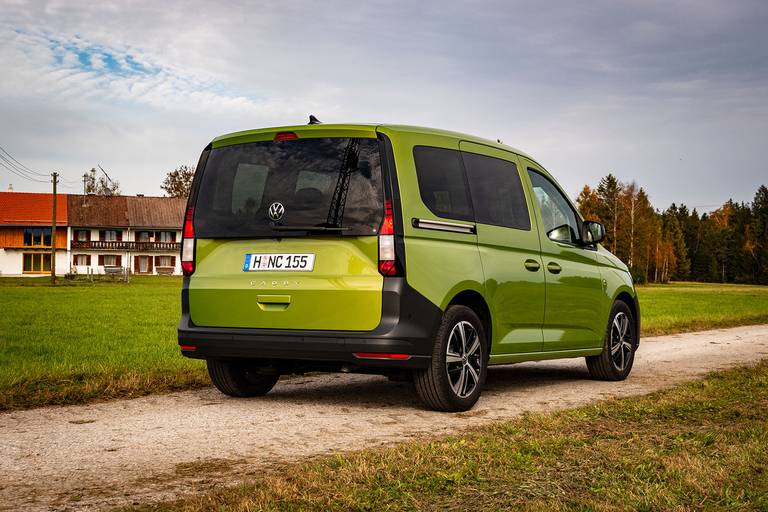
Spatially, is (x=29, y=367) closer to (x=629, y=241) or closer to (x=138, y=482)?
(x=138, y=482)

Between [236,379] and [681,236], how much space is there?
A: 14352 centimetres

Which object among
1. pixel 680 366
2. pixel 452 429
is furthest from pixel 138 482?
pixel 680 366

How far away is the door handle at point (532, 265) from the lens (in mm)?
8023

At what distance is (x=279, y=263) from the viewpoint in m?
6.88

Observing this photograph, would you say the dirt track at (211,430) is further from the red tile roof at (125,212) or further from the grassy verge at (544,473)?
the red tile roof at (125,212)

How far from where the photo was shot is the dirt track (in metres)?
4.54

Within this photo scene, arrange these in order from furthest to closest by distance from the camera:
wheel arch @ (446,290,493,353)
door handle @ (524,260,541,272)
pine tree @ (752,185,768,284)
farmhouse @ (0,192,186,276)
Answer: pine tree @ (752,185,768,284) → farmhouse @ (0,192,186,276) → door handle @ (524,260,541,272) → wheel arch @ (446,290,493,353)

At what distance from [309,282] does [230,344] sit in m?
0.81

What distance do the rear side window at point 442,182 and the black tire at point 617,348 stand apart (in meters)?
2.91

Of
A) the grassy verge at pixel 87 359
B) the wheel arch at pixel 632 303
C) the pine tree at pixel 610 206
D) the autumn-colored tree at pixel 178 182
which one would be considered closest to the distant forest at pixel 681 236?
the pine tree at pixel 610 206

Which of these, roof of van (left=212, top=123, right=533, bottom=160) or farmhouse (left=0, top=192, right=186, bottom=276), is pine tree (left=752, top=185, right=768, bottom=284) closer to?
farmhouse (left=0, top=192, right=186, bottom=276)

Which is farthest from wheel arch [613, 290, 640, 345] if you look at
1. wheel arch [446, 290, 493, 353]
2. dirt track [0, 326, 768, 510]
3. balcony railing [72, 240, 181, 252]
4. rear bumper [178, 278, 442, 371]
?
balcony railing [72, 240, 181, 252]

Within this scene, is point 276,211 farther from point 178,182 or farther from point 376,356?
point 178,182

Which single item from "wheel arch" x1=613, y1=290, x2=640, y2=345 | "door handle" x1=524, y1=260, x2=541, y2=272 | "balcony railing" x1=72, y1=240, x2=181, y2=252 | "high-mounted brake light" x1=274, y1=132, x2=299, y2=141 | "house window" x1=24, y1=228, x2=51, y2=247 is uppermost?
"house window" x1=24, y1=228, x2=51, y2=247
